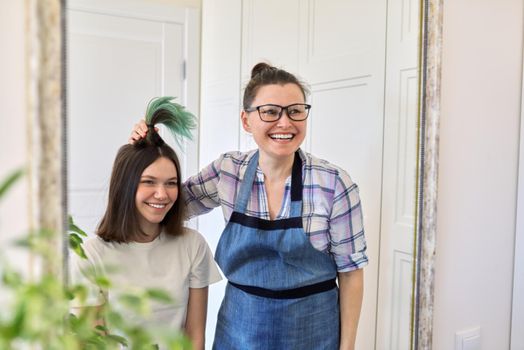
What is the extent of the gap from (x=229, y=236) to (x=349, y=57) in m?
0.51

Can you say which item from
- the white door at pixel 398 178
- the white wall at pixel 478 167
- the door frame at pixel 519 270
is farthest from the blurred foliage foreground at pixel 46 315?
the door frame at pixel 519 270

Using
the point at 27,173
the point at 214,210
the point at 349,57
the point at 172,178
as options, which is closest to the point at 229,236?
the point at 214,210

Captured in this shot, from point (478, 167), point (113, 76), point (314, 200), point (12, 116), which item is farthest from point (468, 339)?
point (12, 116)

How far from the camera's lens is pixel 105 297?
0.75 metres

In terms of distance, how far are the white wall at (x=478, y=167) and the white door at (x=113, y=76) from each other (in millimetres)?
710

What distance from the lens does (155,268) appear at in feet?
2.71

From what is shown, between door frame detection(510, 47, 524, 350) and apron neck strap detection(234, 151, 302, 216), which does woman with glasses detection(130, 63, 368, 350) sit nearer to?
apron neck strap detection(234, 151, 302, 216)

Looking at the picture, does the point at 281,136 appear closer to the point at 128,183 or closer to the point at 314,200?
the point at 314,200

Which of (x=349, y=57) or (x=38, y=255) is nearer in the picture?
(x=38, y=255)

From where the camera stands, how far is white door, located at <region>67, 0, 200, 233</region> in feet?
2.52

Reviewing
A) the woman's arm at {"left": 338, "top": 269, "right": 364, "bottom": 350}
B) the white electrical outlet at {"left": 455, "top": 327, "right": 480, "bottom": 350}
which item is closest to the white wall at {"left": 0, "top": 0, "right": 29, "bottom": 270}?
the woman's arm at {"left": 338, "top": 269, "right": 364, "bottom": 350}

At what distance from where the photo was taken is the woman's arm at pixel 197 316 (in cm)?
88

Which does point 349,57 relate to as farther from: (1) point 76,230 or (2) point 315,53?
(1) point 76,230

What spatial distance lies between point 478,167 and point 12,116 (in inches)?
44.8
